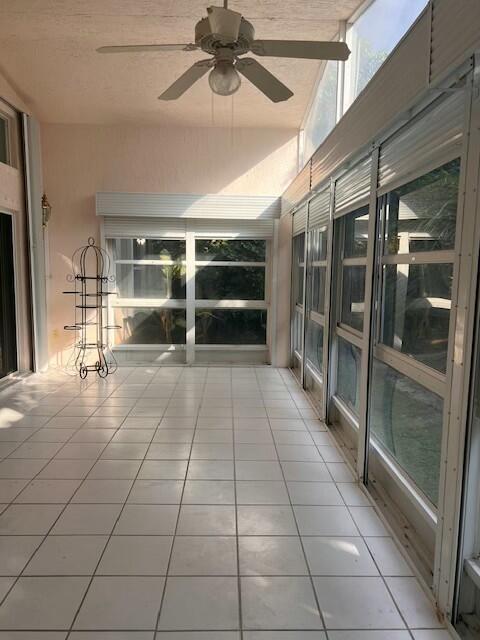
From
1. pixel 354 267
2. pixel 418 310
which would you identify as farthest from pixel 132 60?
pixel 418 310

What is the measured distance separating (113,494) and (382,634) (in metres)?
1.73

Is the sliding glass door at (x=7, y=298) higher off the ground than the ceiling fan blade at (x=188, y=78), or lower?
lower

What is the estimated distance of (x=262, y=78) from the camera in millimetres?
2830

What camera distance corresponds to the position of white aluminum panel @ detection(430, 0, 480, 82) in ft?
5.09

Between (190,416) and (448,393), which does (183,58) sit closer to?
(190,416)

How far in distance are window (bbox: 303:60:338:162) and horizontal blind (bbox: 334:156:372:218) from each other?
4.07 ft

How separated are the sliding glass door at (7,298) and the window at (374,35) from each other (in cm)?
423

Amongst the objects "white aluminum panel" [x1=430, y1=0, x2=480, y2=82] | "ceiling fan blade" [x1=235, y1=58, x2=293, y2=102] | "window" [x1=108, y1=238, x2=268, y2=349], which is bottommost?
"window" [x1=108, y1=238, x2=268, y2=349]

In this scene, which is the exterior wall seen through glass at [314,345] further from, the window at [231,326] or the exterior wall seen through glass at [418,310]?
the exterior wall seen through glass at [418,310]

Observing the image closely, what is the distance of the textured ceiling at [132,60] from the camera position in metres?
3.96

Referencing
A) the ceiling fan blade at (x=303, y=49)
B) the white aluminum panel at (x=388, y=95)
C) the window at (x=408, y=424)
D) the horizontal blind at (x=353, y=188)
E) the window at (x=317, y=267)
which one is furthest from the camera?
the window at (x=317, y=267)

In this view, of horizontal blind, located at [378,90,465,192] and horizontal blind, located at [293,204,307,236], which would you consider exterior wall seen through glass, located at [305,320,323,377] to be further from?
horizontal blind, located at [378,90,465,192]

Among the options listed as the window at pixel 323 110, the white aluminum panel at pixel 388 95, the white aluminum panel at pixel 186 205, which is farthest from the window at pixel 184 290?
the white aluminum panel at pixel 388 95

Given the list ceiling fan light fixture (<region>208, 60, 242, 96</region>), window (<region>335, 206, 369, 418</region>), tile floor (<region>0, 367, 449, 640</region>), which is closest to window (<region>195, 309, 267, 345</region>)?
tile floor (<region>0, 367, 449, 640</region>)
